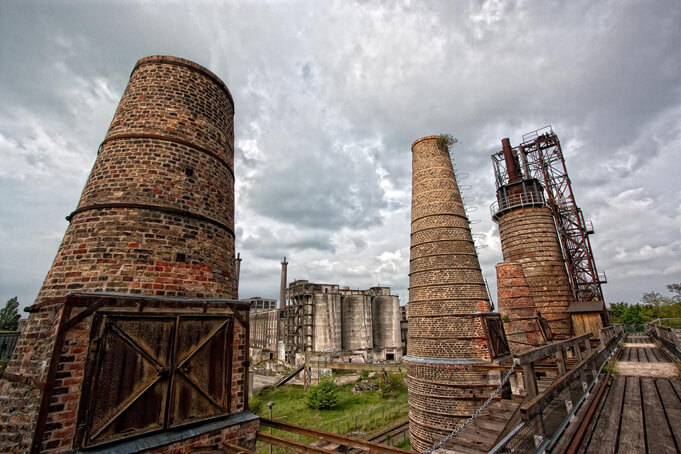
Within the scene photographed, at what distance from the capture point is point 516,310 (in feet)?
46.2

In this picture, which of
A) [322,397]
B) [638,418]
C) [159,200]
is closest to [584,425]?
[638,418]

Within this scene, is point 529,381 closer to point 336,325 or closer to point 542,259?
point 542,259

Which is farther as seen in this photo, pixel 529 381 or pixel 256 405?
pixel 256 405

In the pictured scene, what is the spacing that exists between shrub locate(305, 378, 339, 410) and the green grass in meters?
0.39

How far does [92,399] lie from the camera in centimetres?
379

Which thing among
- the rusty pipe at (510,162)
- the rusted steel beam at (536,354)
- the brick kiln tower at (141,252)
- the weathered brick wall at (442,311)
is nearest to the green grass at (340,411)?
the weathered brick wall at (442,311)

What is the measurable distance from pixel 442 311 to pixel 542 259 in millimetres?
13076

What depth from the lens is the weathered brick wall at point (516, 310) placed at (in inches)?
538

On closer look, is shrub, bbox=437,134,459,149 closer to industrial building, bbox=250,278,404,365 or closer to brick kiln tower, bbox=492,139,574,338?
brick kiln tower, bbox=492,139,574,338

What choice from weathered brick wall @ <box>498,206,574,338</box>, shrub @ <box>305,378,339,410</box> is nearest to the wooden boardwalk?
weathered brick wall @ <box>498,206,574,338</box>

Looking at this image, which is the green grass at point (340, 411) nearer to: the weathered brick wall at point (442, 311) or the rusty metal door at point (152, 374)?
the weathered brick wall at point (442, 311)

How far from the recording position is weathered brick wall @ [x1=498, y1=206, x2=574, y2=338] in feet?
62.8

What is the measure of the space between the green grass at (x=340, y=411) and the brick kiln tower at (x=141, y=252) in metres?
Result: 14.2

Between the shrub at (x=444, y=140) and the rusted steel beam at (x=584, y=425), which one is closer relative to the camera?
the rusted steel beam at (x=584, y=425)
